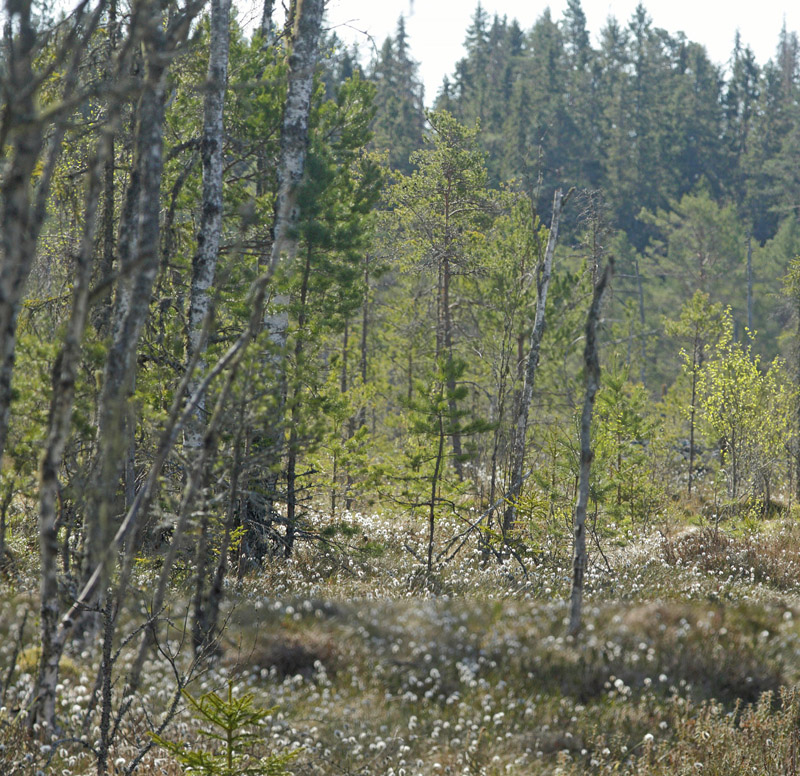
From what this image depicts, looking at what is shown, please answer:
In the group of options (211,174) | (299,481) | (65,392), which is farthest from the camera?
(299,481)

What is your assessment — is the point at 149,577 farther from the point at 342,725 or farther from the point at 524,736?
the point at 524,736

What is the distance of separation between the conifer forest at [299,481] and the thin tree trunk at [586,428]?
35 mm

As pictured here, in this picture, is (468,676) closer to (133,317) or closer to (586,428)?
(586,428)

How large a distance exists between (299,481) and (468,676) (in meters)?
6.17

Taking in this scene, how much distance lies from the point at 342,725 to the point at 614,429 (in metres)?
9.93

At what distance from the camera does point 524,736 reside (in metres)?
6.01

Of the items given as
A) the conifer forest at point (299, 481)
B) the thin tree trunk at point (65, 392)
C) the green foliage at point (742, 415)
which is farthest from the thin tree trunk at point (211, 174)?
the green foliage at point (742, 415)

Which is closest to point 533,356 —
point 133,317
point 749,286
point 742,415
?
point 742,415

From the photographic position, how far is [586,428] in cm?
699

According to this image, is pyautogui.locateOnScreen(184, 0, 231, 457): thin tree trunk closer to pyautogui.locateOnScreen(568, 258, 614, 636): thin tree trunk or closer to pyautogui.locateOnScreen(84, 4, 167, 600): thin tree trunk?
pyautogui.locateOnScreen(568, 258, 614, 636): thin tree trunk

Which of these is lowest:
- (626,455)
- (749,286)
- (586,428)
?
(626,455)

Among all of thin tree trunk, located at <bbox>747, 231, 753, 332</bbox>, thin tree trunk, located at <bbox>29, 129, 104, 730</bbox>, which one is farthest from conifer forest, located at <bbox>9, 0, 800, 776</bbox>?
thin tree trunk, located at <bbox>747, 231, 753, 332</bbox>

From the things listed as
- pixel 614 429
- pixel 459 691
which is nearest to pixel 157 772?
pixel 459 691

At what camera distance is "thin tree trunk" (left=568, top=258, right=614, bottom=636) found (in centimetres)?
655
